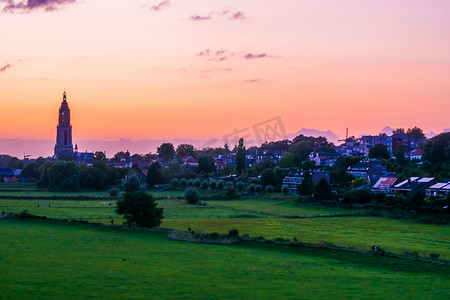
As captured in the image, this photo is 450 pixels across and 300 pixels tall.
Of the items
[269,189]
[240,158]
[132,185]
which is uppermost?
[240,158]

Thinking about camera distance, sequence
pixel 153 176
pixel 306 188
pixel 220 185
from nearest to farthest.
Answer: pixel 306 188 < pixel 220 185 < pixel 153 176

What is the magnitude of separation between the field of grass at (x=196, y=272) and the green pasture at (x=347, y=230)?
649 cm

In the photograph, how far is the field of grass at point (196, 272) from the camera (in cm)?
2739

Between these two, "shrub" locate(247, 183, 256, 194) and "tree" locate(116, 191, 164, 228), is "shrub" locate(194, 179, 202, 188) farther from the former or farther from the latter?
"tree" locate(116, 191, 164, 228)

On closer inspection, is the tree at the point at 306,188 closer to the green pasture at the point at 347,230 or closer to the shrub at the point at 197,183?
the green pasture at the point at 347,230

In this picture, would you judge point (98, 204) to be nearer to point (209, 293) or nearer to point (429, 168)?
point (429, 168)

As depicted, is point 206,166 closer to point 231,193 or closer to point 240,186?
point 240,186

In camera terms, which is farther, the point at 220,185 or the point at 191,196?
the point at 220,185

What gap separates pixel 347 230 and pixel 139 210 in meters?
18.6

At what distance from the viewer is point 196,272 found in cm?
3181

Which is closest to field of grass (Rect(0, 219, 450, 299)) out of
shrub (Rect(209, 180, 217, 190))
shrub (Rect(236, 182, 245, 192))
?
shrub (Rect(236, 182, 245, 192))

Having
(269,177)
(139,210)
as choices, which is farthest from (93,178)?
(139,210)

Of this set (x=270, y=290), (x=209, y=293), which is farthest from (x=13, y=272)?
(x=270, y=290)

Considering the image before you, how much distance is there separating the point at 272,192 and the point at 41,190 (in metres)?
43.8
